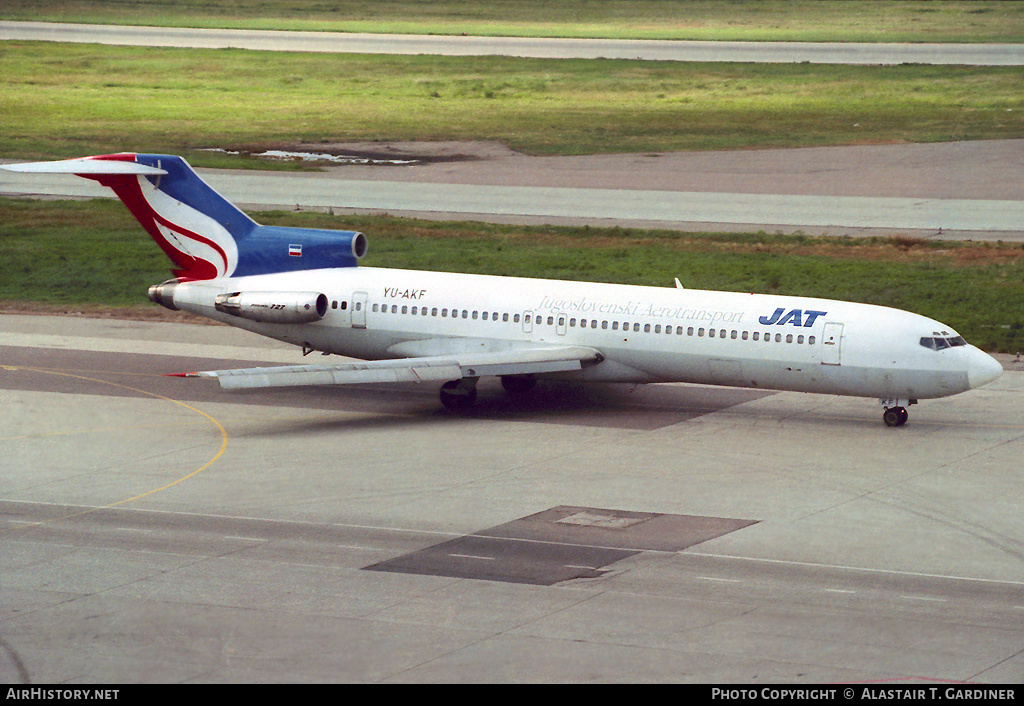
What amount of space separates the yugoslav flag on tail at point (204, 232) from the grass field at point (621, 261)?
12006mm

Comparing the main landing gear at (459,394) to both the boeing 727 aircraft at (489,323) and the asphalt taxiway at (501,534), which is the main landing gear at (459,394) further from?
the asphalt taxiway at (501,534)

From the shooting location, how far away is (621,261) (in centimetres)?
6325

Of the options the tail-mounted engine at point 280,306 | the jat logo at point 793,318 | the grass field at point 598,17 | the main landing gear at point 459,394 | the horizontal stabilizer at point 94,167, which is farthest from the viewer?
the grass field at point 598,17

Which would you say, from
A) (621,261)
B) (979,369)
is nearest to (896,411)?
(979,369)

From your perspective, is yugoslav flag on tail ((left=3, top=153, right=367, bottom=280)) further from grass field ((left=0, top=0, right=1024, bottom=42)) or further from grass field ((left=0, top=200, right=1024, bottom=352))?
grass field ((left=0, top=0, right=1024, bottom=42))

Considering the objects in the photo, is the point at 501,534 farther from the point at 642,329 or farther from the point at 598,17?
the point at 598,17

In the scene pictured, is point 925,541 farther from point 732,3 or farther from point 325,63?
point 732,3

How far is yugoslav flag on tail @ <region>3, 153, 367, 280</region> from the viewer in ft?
154

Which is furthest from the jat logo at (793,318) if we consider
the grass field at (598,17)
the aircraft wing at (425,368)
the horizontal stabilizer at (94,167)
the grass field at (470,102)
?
the grass field at (598,17)

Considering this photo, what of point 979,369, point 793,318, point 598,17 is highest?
point 598,17

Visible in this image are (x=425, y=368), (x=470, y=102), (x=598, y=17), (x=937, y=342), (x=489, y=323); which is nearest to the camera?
(x=937, y=342)

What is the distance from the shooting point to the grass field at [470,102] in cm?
9381

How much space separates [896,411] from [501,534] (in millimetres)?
14103
